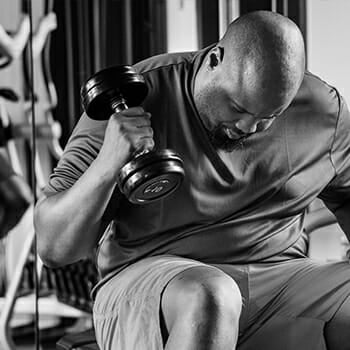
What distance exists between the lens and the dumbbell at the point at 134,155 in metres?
1.18

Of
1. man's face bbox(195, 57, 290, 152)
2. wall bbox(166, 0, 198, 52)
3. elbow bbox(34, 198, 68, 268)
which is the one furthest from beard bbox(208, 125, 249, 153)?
wall bbox(166, 0, 198, 52)

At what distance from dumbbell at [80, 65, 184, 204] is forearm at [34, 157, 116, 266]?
0.04 metres

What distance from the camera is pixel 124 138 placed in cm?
120

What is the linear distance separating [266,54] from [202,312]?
0.45 m

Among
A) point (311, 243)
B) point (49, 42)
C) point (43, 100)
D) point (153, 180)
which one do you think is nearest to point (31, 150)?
point (43, 100)

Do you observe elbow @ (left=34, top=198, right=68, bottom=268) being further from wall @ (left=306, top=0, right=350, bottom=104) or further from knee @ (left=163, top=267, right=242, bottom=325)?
wall @ (left=306, top=0, right=350, bottom=104)

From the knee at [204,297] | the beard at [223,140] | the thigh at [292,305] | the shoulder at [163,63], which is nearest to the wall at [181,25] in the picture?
the shoulder at [163,63]

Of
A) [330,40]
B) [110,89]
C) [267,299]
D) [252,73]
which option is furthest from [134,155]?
[330,40]

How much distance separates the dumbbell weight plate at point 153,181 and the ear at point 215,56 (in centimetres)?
21

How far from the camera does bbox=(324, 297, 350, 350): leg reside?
1326 millimetres

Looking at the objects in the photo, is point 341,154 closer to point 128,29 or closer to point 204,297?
point 204,297

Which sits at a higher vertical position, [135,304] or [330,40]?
[330,40]

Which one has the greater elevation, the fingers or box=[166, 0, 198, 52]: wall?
the fingers

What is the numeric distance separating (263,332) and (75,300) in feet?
5.16
